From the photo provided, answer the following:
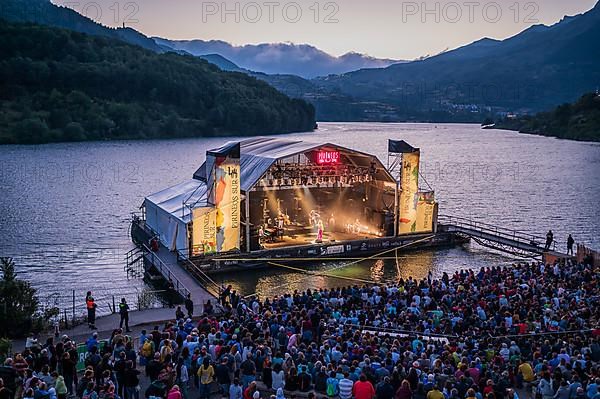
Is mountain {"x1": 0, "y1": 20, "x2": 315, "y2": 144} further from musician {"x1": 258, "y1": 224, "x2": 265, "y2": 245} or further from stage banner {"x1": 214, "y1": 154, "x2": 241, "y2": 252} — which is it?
stage banner {"x1": 214, "y1": 154, "x2": 241, "y2": 252}

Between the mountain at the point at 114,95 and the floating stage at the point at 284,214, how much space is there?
8866 centimetres

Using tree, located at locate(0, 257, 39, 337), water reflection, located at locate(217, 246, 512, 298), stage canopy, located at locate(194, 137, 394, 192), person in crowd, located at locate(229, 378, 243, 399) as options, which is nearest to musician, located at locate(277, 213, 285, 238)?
water reflection, located at locate(217, 246, 512, 298)

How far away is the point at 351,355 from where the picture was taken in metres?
13.1

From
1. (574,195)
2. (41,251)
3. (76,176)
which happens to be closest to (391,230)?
(41,251)

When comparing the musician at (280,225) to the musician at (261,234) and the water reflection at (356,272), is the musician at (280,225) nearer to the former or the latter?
the musician at (261,234)

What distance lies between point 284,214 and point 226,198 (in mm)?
6896

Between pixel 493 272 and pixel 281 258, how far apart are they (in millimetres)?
12326

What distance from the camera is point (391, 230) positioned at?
1421 inches

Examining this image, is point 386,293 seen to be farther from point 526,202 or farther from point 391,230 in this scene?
point 526,202

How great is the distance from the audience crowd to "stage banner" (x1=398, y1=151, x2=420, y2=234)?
1714 centimetres

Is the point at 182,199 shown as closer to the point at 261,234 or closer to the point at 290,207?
the point at 261,234

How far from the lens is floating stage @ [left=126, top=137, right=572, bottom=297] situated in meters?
30.7

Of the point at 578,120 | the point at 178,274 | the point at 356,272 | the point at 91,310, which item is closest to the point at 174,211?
the point at 178,274

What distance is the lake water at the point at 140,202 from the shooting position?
3133 centimetres
